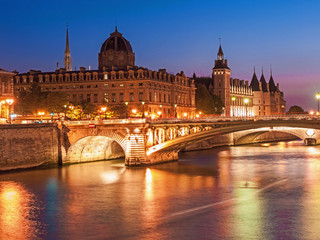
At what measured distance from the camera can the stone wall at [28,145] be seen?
5069cm

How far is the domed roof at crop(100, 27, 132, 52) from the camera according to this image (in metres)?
118

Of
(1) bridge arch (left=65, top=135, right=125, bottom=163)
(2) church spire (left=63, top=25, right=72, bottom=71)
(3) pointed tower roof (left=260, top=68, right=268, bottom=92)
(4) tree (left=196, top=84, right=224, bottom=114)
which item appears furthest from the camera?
(3) pointed tower roof (left=260, top=68, right=268, bottom=92)

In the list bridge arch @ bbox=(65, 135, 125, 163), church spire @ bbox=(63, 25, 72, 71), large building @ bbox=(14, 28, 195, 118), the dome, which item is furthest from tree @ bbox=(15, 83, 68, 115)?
church spire @ bbox=(63, 25, 72, 71)

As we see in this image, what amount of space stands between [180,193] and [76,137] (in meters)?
21.4

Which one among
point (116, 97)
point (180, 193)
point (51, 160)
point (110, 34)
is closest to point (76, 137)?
point (51, 160)

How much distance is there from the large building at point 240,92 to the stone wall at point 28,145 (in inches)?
3675

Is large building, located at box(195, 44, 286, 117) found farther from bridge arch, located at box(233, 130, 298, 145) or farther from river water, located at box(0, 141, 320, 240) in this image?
river water, located at box(0, 141, 320, 240)

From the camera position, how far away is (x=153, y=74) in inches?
4060

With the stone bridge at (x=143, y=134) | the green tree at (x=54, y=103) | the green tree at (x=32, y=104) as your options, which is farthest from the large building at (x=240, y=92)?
the stone bridge at (x=143, y=134)

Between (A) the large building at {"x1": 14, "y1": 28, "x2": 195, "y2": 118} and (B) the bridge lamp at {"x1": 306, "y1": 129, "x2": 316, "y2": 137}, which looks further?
(A) the large building at {"x1": 14, "y1": 28, "x2": 195, "y2": 118}

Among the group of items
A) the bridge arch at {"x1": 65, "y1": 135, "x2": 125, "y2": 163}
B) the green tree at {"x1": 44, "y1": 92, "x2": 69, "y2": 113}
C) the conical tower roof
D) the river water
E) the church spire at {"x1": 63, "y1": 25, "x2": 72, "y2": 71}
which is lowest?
the river water

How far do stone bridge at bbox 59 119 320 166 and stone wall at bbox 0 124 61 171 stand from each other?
1432mm

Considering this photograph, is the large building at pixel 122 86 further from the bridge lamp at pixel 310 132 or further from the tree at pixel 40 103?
the bridge lamp at pixel 310 132

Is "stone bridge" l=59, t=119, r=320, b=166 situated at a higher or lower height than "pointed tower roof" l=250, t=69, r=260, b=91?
lower
